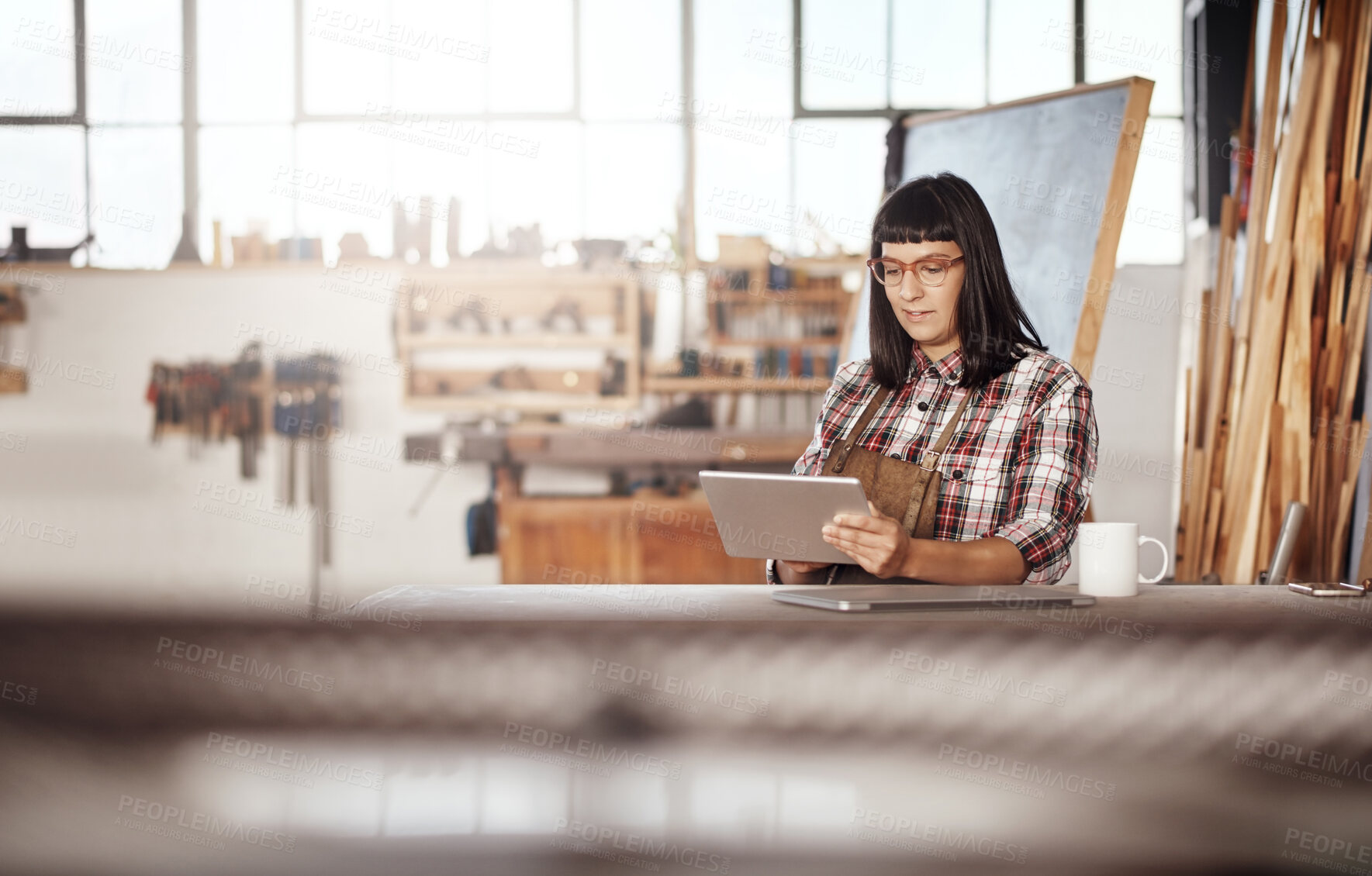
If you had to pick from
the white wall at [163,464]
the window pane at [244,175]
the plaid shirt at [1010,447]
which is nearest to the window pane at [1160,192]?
the white wall at [163,464]

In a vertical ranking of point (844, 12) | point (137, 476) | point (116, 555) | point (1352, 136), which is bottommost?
point (116, 555)

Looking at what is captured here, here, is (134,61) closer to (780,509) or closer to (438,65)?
(438,65)

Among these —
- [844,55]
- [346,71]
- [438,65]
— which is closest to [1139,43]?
[844,55]

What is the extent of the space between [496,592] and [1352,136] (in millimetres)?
2267

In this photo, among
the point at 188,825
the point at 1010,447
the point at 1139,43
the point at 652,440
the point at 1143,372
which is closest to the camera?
the point at 188,825

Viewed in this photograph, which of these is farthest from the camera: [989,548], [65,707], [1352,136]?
[1352,136]

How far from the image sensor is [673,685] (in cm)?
125

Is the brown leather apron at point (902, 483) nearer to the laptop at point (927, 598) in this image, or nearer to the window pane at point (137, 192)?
the laptop at point (927, 598)

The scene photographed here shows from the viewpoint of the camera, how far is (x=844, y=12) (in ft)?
18.7

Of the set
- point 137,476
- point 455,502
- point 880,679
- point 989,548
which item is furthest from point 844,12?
point 880,679

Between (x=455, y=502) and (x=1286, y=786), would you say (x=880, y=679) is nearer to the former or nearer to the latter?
(x=1286, y=786)

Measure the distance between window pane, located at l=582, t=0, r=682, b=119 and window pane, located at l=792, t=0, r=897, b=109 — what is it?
66 cm

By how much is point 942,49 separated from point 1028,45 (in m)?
0.43

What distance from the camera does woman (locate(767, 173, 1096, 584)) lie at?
1.79 meters
